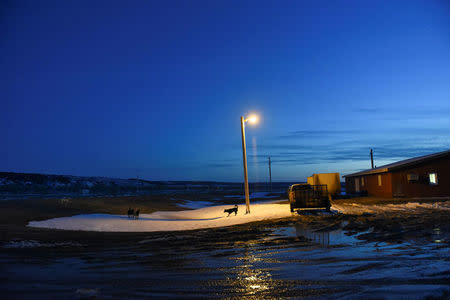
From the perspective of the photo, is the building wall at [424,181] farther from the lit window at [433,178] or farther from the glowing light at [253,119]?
the glowing light at [253,119]

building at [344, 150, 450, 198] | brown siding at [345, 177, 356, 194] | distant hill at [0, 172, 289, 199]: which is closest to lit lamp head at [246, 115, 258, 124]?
building at [344, 150, 450, 198]

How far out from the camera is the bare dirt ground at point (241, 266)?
18.2 feet

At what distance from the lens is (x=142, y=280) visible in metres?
6.47

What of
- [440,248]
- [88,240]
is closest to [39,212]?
[88,240]

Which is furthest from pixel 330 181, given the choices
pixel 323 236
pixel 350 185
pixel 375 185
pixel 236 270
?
pixel 236 270

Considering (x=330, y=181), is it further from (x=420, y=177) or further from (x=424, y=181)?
(x=424, y=181)

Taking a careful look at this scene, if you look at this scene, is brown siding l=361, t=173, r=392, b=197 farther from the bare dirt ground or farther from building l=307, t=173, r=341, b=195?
the bare dirt ground

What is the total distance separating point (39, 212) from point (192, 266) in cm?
2126

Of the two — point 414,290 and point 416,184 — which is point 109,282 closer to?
point 414,290

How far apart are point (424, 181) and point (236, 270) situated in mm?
33775

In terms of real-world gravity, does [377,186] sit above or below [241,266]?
above

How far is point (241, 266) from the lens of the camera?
747cm

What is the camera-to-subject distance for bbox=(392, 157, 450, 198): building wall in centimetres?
3331

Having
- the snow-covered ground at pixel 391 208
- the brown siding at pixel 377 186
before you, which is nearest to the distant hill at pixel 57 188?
the brown siding at pixel 377 186
